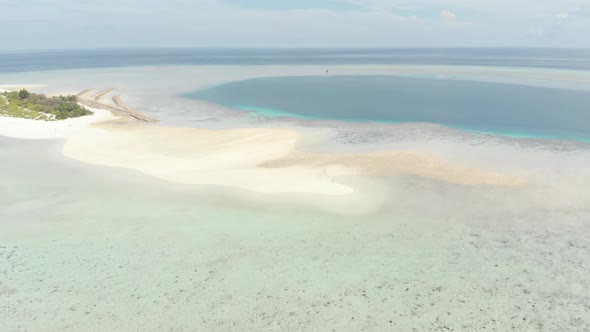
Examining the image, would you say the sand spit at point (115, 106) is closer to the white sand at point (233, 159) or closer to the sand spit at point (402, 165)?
the white sand at point (233, 159)

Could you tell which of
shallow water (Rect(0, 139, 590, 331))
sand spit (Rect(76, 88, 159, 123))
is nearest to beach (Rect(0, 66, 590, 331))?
shallow water (Rect(0, 139, 590, 331))

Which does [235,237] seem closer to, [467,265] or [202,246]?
[202,246]

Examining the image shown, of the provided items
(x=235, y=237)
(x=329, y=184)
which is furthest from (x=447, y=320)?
(x=329, y=184)

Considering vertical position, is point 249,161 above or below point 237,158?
below

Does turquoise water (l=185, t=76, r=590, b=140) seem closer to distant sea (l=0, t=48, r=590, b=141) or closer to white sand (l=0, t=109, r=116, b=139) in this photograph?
distant sea (l=0, t=48, r=590, b=141)

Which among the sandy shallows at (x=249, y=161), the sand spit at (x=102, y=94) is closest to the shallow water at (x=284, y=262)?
the sandy shallows at (x=249, y=161)

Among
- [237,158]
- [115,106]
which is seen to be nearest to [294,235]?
[237,158]

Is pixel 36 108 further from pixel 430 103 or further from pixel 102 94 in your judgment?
pixel 430 103
